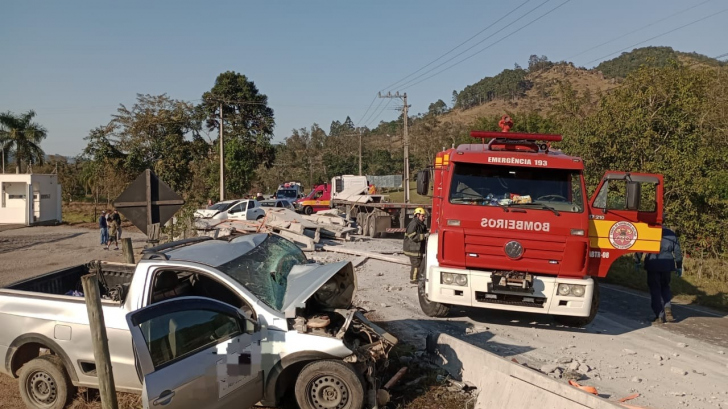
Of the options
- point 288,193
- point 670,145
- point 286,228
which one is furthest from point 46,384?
point 288,193

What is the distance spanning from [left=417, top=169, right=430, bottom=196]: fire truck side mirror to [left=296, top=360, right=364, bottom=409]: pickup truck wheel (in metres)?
4.45

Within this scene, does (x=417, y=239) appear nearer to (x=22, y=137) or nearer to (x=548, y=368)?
(x=548, y=368)

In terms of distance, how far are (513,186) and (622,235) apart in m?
1.80

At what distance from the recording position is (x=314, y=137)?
7575 centimetres

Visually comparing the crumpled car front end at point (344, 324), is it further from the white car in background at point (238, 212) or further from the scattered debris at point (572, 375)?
the white car in background at point (238, 212)

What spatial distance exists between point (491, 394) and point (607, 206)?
427cm

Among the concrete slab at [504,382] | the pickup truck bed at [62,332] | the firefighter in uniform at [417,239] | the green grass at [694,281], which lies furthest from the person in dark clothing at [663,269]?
the pickup truck bed at [62,332]

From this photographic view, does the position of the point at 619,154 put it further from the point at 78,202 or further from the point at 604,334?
the point at 78,202

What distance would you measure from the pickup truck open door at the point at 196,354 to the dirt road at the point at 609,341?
3016mm

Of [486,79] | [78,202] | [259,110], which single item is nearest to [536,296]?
[259,110]

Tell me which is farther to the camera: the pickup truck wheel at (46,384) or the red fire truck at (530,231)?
the red fire truck at (530,231)

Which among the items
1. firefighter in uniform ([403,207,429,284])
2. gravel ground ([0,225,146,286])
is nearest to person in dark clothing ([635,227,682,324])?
firefighter in uniform ([403,207,429,284])

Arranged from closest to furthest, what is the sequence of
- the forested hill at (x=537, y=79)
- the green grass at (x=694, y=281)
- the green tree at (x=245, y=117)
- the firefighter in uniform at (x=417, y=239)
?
the firefighter in uniform at (x=417, y=239) < the green grass at (x=694, y=281) < the green tree at (x=245, y=117) < the forested hill at (x=537, y=79)

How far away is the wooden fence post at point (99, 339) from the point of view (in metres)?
4.34
